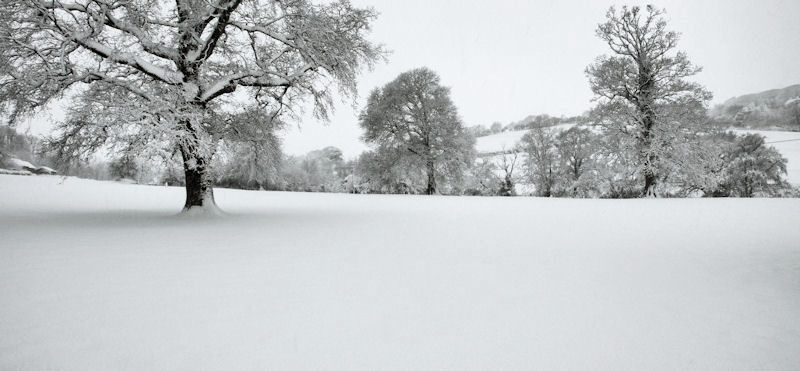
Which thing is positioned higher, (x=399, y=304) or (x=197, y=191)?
(x=197, y=191)

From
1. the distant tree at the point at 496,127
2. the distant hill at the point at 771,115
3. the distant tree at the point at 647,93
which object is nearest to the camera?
the distant tree at the point at 647,93

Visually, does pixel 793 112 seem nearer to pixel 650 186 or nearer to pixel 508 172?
pixel 508 172

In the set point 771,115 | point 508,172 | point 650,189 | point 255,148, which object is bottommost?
point 650,189

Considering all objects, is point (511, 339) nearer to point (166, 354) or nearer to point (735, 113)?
point (166, 354)

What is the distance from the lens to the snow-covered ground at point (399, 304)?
7.45 feet

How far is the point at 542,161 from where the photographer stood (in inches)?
1384

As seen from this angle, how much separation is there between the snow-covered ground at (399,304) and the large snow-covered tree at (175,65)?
10.4 feet

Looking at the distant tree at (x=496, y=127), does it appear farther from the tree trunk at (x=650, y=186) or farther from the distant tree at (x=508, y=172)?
the tree trunk at (x=650, y=186)

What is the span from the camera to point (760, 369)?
2.12m

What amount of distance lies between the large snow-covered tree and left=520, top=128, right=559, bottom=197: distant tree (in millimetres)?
27537

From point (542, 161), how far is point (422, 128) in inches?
597

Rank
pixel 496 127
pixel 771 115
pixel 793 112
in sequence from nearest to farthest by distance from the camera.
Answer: pixel 793 112
pixel 771 115
pixel 496 127

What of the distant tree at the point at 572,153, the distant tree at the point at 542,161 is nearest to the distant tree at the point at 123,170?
the distant tree at the point at 572,153

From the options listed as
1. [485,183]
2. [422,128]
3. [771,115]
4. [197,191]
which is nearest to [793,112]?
[771,115]
